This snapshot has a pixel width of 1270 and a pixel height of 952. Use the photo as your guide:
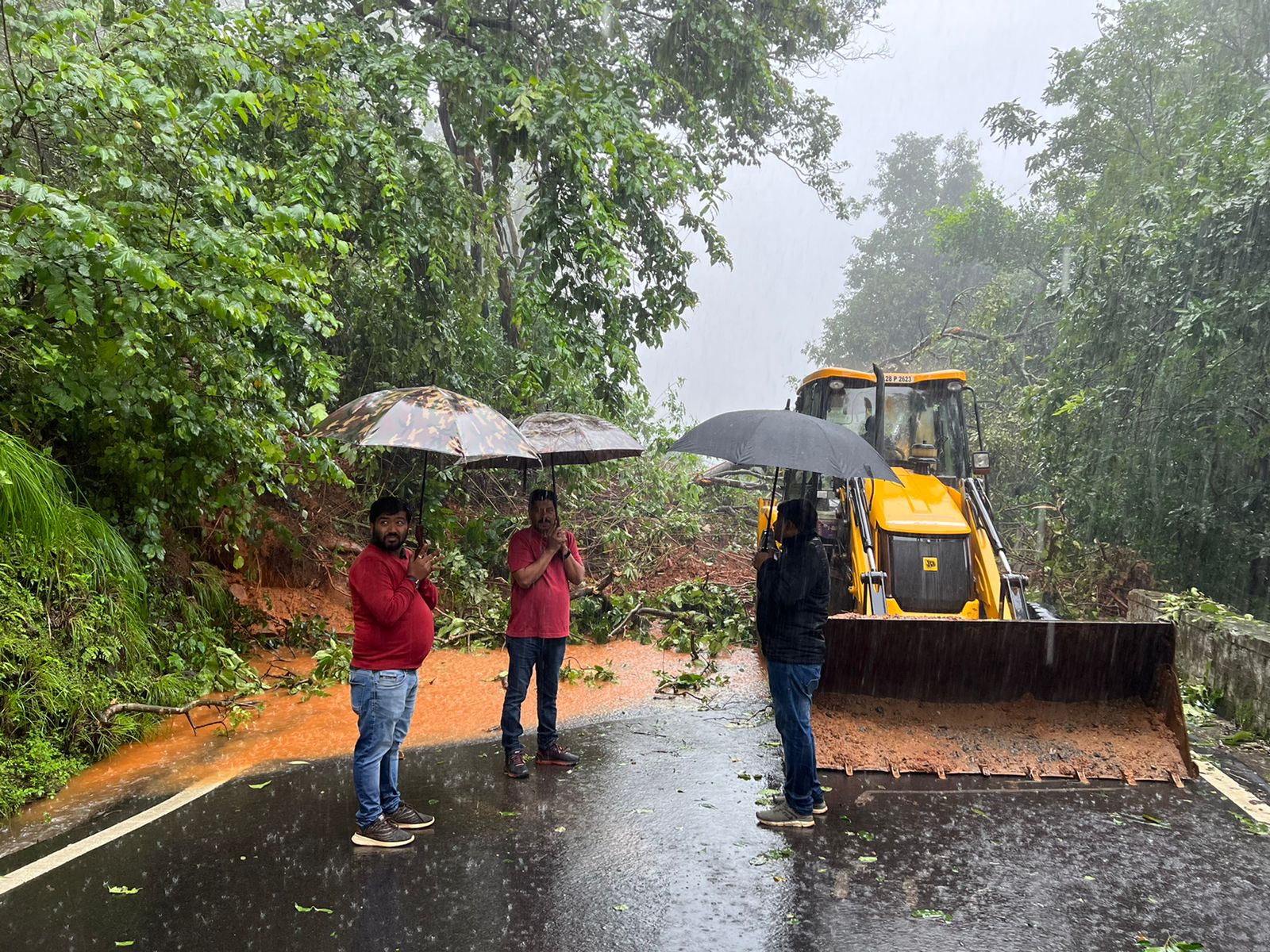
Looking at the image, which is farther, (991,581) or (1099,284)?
(1099,284)

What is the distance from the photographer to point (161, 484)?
7254 mm

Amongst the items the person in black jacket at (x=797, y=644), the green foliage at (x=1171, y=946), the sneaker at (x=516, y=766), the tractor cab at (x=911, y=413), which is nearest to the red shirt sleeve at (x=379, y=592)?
the sneaker at (x=516, y=766)

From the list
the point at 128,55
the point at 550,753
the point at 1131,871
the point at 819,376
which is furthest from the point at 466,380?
the point at 1131,871

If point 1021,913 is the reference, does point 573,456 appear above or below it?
above

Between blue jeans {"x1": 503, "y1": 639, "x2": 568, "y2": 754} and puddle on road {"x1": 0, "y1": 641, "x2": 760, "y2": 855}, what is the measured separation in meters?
1.03

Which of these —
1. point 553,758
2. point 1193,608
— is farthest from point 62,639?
point 1193,608

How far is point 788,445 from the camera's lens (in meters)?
5.16

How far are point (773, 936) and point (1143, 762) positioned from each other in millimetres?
3449

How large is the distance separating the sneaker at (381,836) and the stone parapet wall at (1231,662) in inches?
259

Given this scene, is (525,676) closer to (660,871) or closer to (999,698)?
(660,871)

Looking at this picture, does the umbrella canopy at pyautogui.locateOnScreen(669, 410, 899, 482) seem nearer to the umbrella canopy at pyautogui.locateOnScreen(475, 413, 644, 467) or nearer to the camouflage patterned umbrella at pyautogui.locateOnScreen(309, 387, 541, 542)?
the umbrella canopy at pyautogui.locateOnScreen(475, 413, 644, 467)

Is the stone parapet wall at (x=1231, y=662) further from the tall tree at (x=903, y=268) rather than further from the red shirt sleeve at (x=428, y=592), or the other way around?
the tall tree at (x=903, y=268)

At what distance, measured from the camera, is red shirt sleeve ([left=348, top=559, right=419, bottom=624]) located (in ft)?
14.5

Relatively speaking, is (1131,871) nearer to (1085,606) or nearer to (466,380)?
(1085,606)
